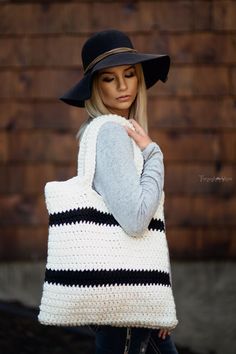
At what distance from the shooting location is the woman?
2.38m

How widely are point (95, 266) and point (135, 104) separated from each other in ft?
2.35

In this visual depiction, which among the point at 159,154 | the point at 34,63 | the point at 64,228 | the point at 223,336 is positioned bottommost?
the point at 223,336

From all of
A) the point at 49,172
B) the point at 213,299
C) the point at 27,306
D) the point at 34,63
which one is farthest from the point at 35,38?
the point at 213,299

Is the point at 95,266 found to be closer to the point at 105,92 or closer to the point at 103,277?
the point at 103,277

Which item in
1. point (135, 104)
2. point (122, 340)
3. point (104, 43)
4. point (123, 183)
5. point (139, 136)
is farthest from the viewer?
point (135, 104)

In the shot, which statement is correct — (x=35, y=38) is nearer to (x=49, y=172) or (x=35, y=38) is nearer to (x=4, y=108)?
(x=4, y=108)

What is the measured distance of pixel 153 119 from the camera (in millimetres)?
4789

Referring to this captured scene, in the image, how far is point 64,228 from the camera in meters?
2.44

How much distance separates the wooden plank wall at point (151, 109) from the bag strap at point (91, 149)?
226cm

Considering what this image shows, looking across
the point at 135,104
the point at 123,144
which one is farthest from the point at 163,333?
the point at 135,104

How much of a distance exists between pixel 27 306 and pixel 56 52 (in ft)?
5.58

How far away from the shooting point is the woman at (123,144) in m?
2.38

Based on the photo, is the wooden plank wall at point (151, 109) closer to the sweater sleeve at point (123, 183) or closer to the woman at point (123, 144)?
the woman at point (123, 144)

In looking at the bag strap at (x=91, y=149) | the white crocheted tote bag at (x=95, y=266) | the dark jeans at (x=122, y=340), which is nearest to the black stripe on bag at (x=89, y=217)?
the white crocheted tote bag at (x=95, y=266)
